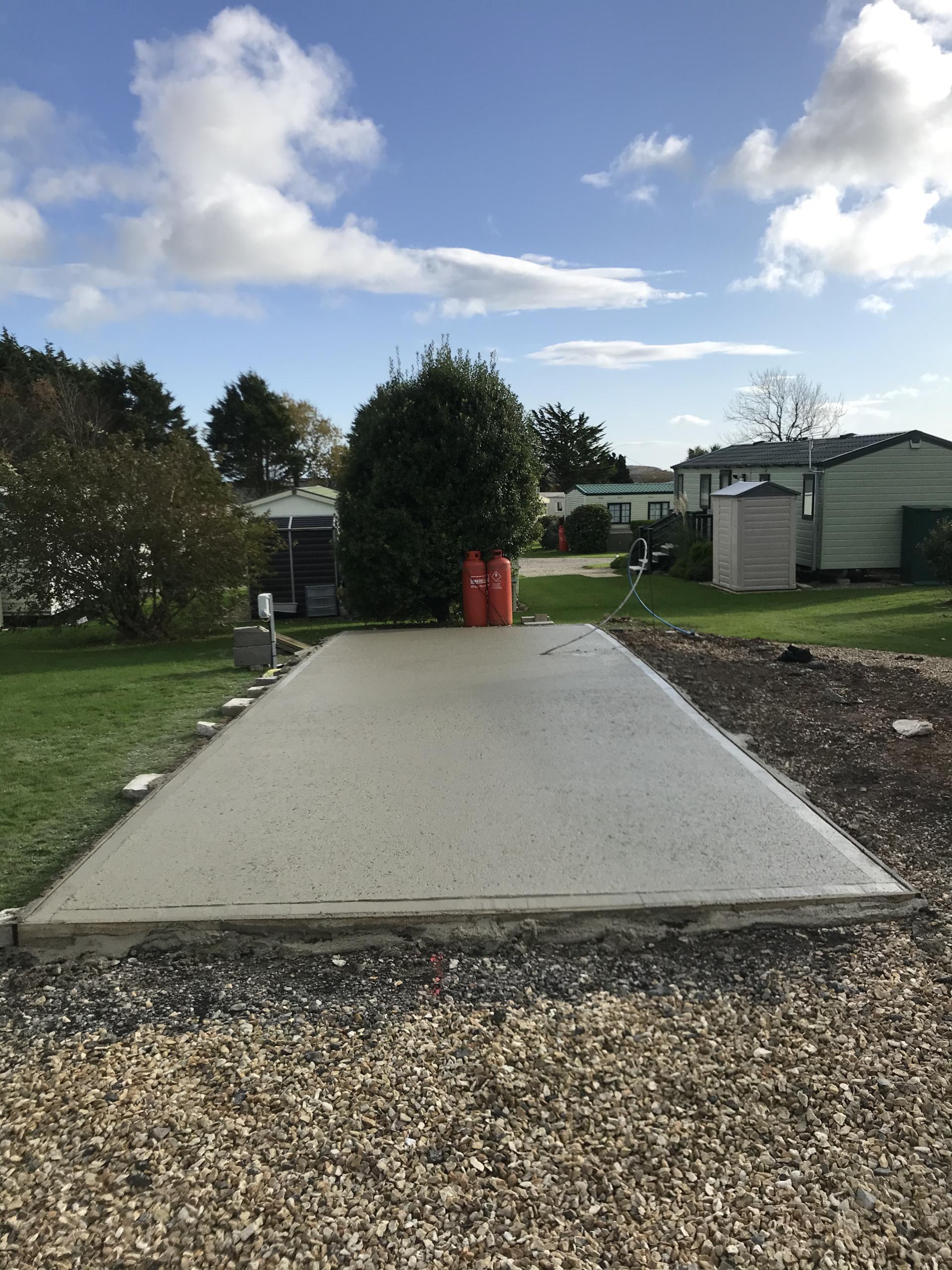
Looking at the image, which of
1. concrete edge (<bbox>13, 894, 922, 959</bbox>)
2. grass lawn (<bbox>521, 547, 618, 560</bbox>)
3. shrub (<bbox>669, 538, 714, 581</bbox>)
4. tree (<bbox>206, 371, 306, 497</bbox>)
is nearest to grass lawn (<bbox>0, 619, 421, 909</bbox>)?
concrete edge (<bbox>13, 894, 922, 959</bbox>)

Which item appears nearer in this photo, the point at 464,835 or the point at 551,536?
the point at 464,835

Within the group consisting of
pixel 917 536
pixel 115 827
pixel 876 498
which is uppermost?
pixel 876 498

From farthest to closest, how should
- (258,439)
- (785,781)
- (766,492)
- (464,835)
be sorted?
(258,439) < (766,492) < (785,781) < (464,835)

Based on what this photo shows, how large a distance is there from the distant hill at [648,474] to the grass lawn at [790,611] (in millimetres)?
50886

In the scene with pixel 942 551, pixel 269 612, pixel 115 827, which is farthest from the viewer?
pixel 942 551

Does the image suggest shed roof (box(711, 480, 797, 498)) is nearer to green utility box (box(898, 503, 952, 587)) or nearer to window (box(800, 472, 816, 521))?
window (box(800, 472, 816, 521))

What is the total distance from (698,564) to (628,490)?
21.4m

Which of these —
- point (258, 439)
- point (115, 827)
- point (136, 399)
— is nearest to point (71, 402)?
point (136, 399)

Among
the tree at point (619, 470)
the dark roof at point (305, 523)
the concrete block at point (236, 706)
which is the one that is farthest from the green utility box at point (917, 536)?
the tree at point (619, 470)

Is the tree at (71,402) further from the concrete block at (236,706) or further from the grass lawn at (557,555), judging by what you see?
the concrete block at (236,706)

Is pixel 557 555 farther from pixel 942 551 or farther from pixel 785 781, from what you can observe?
pixel 785 781

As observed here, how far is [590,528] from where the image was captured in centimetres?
3781

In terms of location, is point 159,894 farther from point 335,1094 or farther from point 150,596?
point 150,596

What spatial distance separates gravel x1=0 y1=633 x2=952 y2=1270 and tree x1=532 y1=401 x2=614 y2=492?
203 feet
